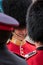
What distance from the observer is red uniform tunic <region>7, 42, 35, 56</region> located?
4301 mm

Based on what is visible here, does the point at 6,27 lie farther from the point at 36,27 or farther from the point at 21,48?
the point at 21,48

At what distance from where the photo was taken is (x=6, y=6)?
187 inches

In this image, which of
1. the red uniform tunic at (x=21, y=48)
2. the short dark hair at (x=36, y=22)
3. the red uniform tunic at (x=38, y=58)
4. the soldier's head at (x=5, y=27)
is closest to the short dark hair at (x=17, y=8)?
the red uniform tunic at (x=21, y=48)

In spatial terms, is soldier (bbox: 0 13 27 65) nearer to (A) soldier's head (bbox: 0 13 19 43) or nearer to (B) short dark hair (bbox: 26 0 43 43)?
(A) soldier's head (bbox: 0 13 19 43)

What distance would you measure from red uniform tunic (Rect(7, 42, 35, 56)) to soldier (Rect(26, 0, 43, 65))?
479 mm

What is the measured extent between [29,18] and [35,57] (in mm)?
578

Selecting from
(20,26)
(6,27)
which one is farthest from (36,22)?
(6,27)

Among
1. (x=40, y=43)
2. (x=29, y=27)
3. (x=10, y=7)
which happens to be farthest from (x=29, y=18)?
(x=10, y=7)

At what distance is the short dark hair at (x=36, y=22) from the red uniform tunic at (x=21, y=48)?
1.57 feet

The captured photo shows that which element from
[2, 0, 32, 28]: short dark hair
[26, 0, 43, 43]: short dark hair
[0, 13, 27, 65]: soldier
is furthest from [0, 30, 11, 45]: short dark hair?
[2, 0, 32, 28]: short dark hair

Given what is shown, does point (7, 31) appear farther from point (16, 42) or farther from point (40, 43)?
point (16, 42)

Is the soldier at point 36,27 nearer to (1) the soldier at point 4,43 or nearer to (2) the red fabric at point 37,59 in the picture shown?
(2) the red fabric at point 37,59

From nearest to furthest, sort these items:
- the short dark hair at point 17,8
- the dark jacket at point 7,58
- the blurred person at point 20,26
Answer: the dark jacket at point 7,58, the blurred person at point 20,26, the short dark hair at point 17,8

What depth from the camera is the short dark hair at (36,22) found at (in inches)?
145
